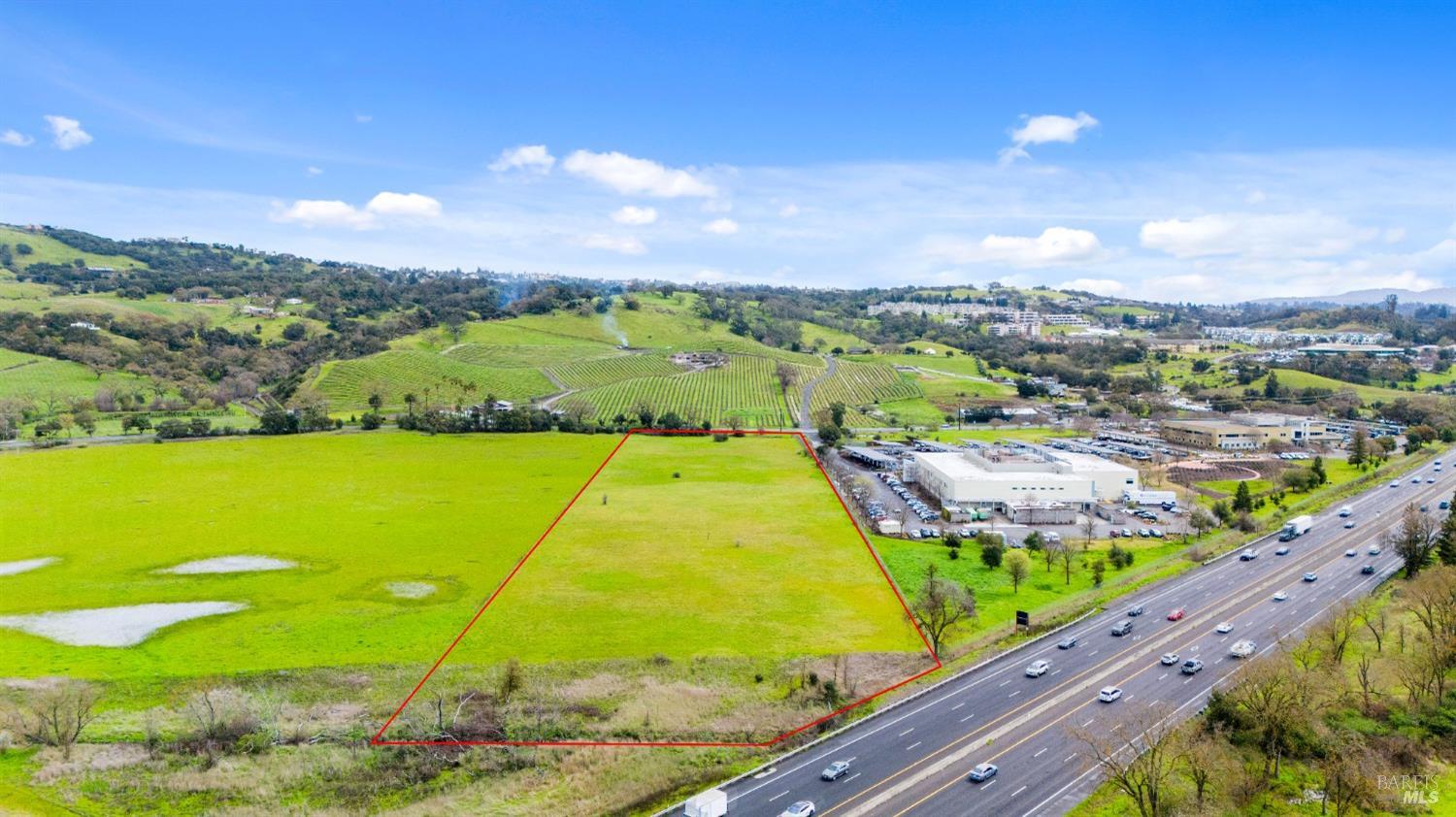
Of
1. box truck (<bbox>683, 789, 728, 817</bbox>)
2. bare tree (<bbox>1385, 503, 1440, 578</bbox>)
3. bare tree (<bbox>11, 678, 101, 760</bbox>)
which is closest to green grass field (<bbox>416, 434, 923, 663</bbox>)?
box truck (<bbox>683, 789, 728, 817</bbox>)

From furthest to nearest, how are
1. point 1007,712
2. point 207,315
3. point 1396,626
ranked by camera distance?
point 207,315
point 1396,626
point 1007,712

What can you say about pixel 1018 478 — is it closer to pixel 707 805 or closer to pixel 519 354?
pixel 707 805

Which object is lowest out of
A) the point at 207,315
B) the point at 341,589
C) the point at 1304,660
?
the point at 341,589

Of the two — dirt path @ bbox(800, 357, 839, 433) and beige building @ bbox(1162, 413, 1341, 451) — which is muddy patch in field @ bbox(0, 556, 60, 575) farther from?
beige building @ bbox(1162, 413, 1341, 451)

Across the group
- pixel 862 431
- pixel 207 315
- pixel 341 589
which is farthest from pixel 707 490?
pixel 207 315

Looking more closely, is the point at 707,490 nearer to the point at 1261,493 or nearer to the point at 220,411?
the point at 1261,493

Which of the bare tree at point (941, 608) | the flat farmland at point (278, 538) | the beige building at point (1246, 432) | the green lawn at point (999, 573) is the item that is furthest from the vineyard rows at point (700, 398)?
the bare tree at point (941, 608)
